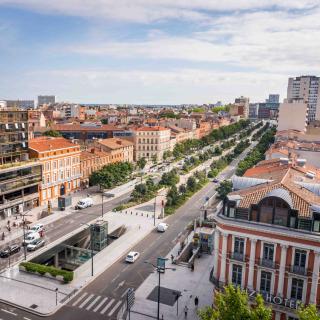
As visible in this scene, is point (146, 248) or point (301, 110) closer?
point (146, 248)

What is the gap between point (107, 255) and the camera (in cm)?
5447

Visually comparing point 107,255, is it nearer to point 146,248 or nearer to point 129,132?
point 146,248

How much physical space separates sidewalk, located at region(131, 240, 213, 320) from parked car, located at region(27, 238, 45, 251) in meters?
19.9

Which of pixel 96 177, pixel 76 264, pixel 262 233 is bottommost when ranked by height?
pixel 76 264

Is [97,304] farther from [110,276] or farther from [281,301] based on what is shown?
[281,301]

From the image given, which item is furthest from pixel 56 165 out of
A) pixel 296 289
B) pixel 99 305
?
pixel 296 289

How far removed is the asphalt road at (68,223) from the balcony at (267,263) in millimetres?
35844

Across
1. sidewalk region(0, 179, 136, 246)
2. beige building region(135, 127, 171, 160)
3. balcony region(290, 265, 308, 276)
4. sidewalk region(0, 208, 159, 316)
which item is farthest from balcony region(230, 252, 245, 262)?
beige building region(135, 127, 171, 160)

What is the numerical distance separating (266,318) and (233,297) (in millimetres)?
2695

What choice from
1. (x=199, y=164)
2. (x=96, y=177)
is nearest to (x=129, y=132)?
(x=199, y=164)

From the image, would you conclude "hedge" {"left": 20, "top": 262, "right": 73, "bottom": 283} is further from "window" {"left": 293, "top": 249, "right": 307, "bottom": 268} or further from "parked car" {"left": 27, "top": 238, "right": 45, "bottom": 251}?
"window" {"left": 293, "top": 249, "right": 307, "bottom": 268}

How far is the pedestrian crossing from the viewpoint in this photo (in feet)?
134

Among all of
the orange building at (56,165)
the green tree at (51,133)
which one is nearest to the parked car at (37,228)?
the orange building at (56,165)

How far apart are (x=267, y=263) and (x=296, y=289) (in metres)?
3.64
